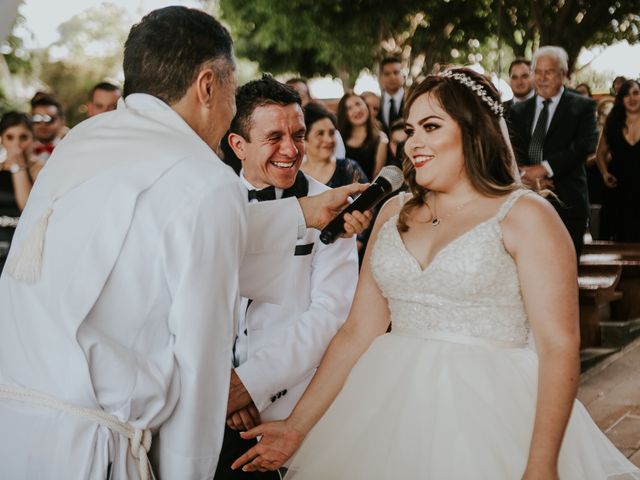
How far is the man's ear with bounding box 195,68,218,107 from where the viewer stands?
202 centimetres

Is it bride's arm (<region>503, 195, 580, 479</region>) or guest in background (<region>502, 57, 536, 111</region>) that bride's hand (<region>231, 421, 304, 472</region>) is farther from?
guest in background (<region>502, 57, 536, 111</region>)

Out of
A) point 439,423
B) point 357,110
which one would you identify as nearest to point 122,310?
point 439,423

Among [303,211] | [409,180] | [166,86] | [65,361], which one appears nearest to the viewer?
[65,361]

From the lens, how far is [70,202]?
185 cm

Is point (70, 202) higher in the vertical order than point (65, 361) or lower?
higher

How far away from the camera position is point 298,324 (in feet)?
9.71

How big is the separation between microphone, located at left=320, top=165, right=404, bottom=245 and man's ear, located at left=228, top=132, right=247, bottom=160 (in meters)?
0.71

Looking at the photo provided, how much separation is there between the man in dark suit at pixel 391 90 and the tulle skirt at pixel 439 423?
619 centimetres

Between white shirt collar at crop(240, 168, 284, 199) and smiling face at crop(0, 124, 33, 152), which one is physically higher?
smiling face at crop(0, 124, 33, 152)

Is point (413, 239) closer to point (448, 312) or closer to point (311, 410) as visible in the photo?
point (448, 312)

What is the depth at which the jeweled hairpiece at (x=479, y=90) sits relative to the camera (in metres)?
2.76

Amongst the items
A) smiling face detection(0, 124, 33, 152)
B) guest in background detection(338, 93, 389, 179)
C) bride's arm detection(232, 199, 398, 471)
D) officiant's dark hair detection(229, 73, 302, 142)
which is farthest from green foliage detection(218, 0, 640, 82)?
bride's arm detection(232, 199, 398, 471)

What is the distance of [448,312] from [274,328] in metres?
0.64

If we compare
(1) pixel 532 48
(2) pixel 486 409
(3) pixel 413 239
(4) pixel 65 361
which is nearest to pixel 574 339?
(2) pixel 486 409
